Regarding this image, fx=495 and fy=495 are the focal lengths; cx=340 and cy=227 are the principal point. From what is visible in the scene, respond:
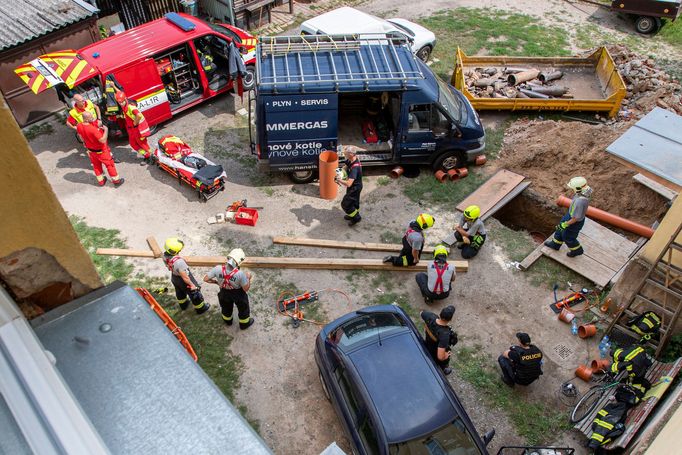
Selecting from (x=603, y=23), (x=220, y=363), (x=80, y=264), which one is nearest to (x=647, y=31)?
(x=603, y=23)

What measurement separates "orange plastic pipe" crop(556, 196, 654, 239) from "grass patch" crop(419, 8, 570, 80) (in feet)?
19.6

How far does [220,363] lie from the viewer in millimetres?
8086

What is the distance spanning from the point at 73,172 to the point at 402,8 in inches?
509

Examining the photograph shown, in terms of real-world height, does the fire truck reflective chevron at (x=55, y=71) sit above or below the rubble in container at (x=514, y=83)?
above

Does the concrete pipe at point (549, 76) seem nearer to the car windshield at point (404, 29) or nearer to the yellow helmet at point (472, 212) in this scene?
the car windshield at point (404, 29)

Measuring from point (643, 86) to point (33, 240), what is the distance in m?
15.8

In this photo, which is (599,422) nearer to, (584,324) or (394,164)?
(584,324)

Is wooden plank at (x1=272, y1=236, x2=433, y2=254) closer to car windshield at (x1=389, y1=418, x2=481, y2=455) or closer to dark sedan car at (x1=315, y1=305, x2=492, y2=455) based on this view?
dark sedan car at (x1=315, y1=305, x2=492, y2=455)

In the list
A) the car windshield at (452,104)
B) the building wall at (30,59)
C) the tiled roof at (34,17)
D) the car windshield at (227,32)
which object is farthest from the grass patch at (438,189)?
the tiled roof at (34,17)

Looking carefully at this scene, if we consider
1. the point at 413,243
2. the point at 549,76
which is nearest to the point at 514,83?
the point at 549,76

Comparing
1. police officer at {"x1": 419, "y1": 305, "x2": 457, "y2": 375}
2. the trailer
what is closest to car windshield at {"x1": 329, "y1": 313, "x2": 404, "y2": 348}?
police officer at {"x1": 419, "y1": 305, "x2": 457, "y2": 375}

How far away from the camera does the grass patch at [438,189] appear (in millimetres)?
11164

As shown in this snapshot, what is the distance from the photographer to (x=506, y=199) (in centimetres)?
1109

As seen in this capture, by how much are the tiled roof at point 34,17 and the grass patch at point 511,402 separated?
11.9 m
